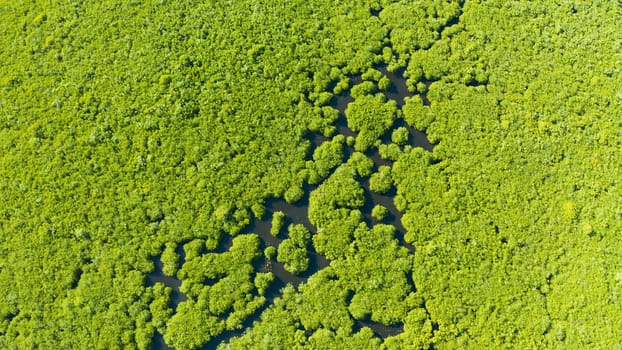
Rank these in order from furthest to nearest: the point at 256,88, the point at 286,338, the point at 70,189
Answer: the point at 256,88 → the point at 70,189 → the point at 286,338

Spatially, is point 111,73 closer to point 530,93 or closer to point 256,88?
point 256,88

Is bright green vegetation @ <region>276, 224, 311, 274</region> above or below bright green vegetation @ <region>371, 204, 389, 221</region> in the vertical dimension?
below

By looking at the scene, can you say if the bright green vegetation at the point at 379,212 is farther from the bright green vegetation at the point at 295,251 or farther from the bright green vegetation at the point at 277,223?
the bright green vegetation at the point at 277,223

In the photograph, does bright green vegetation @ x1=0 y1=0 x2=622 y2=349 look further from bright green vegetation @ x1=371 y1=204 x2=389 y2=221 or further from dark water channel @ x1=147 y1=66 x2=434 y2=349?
bright green vegetation @ x1=371 y1=204 x2=389 y2=221

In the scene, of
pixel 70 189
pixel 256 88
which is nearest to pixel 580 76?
pixel 256 88

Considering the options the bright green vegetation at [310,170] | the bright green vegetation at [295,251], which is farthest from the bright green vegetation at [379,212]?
the bright green vegetation at [295,251]

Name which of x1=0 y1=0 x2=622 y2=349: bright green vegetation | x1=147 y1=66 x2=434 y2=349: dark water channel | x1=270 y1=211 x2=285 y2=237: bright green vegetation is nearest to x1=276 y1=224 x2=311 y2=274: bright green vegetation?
x1=0 y1=0 x2=622 y2=349: bright green vegetation
